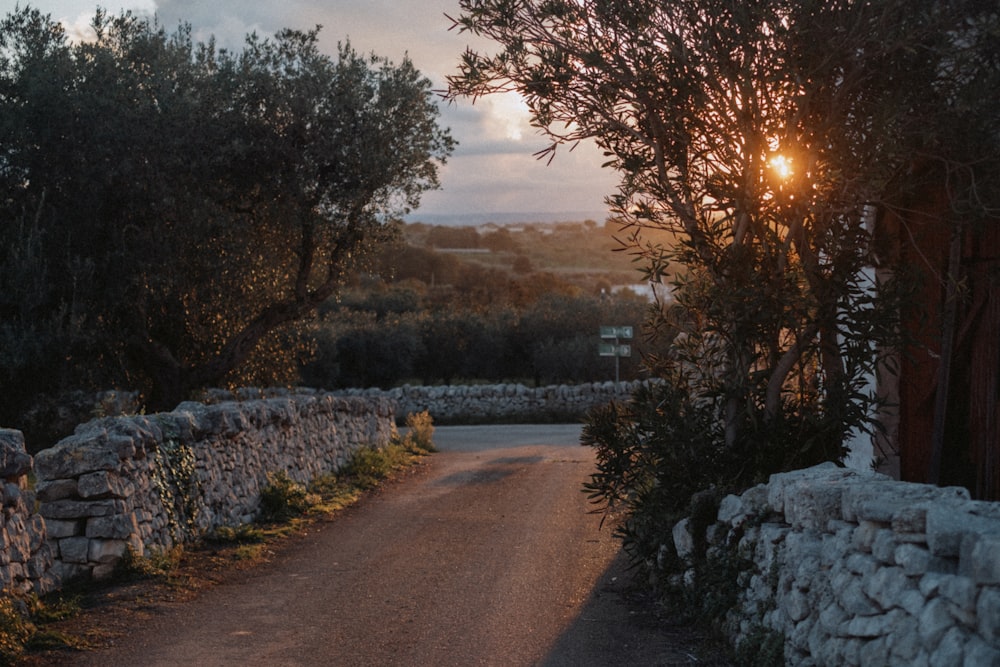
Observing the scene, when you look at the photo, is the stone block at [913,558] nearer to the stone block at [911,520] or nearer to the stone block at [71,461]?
the stone block at [911,520]

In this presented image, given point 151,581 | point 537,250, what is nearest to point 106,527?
point 151,581

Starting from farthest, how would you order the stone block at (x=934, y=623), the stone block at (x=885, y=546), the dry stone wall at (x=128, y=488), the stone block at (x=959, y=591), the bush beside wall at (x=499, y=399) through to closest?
the bush beside wall at (x=499, y=399) → the dry stone wall at (x=128, y=488) → the stone block at (x=885, y=546) → the stone block at (x=934, y=623) → the stone block at (x=959, y=591)

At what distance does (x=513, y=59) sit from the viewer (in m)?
8.96

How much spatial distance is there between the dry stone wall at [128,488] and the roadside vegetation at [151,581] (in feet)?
0.51

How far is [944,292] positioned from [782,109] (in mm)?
2169

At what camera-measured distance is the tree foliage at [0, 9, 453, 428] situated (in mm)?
14945

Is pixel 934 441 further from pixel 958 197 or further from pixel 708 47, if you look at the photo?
pixel 708 47

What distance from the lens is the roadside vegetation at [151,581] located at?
7.20 metres

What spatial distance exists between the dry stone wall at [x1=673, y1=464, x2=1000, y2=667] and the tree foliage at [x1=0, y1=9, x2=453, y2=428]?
1028cm

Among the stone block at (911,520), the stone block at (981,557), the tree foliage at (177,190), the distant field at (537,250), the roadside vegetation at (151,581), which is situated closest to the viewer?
the stone block at (981,557)

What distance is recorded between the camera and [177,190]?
15227 millimetres

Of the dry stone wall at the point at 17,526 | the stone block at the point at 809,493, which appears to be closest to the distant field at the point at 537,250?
the dry stone wall at the point at 17,526

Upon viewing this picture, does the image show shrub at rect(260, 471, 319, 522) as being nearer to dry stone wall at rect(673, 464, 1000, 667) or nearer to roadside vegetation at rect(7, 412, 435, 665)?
roadside vegetation at rect(7, 412, 435, 665)

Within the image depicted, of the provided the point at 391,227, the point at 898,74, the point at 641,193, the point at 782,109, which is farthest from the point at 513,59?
the point at 391,227
